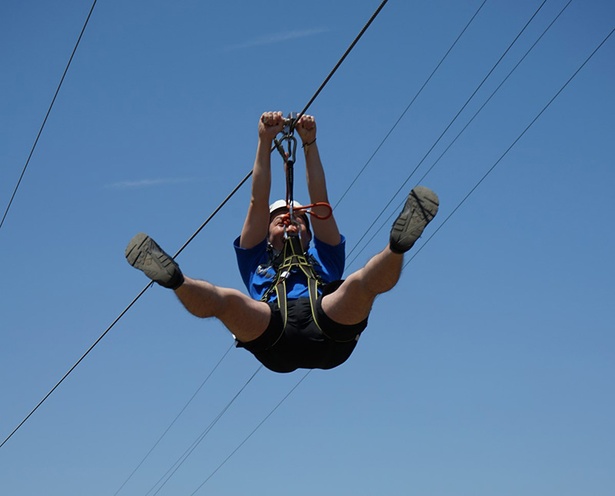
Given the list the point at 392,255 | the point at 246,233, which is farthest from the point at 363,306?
the point at 246,233

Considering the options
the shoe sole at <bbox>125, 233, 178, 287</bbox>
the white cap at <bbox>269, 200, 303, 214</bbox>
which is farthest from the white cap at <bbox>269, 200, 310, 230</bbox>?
the shoe sole at <bbox>125, 233, 178, 287</bbox>

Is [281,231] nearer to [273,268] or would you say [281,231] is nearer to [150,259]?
[273,268]

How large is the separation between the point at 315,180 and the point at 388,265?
1.34 meters

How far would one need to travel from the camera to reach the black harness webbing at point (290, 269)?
24.3 feet

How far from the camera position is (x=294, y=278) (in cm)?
756

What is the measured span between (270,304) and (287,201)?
60cm

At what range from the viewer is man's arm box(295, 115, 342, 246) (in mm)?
Result: 7836

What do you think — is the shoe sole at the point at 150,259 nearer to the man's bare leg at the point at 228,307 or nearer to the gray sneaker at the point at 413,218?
the man's bare leg at the point at 228,307

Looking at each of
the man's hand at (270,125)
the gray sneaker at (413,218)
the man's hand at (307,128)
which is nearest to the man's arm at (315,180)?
the man's hand at (307,128)

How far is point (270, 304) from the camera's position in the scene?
741 cm

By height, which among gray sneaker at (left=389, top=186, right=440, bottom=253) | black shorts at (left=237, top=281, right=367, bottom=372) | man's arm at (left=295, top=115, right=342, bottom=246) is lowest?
black shorts at (left=237, top=281, right=367, bottom=372)

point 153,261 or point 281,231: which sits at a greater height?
point 281,231

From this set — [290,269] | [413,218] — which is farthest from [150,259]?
[413,218]

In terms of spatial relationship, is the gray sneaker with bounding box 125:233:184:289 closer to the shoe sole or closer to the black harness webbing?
the shoe sole
